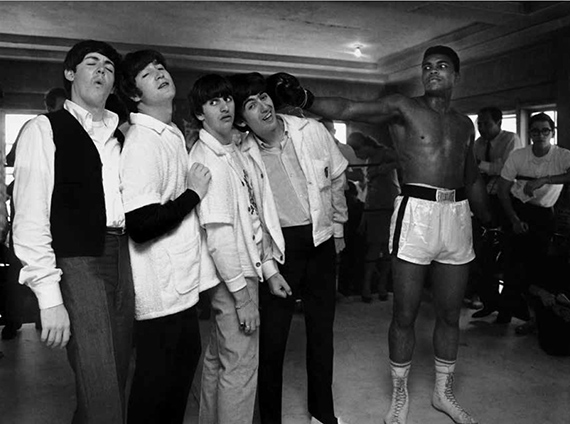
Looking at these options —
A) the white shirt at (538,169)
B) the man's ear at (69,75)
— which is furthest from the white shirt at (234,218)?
the white shirt at (538,169)

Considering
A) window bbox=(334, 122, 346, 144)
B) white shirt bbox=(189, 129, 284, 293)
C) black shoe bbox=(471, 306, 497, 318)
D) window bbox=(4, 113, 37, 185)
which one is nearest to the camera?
white shirt bbox=(189, 129, 284, 293)

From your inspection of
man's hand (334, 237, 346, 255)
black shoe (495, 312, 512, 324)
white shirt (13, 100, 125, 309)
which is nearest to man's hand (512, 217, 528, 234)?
black shoe (495, 312, 512, 324)

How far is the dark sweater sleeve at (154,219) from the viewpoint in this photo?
163 centimetres

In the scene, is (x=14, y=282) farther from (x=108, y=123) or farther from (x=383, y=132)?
(x=383, y=132)

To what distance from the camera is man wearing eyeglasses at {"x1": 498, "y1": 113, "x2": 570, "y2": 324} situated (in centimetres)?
416

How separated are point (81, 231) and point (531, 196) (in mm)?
3643

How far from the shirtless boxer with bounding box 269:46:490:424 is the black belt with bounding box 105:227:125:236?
1.24 metres

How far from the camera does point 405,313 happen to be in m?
2.57

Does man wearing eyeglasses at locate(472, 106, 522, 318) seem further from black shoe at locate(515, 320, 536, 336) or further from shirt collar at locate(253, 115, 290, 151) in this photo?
shirt collar at locate(253, 115, 290, 151)

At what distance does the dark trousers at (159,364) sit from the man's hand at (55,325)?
28 cm

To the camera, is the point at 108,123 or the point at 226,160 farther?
the point at 226,160

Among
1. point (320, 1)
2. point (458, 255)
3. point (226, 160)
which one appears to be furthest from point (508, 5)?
point (226, 160)

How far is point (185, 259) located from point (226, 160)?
0.43 meters

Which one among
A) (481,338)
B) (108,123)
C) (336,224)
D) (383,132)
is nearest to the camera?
(108,123)
